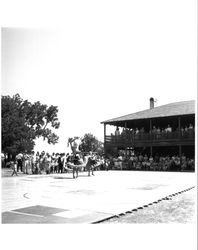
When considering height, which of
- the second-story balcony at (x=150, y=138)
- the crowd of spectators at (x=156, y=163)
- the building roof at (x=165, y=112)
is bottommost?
the crowd of spectators at (x=156, y=163)

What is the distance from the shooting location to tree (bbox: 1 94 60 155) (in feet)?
122

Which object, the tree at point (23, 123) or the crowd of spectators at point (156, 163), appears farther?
the tree at point (23, 123)

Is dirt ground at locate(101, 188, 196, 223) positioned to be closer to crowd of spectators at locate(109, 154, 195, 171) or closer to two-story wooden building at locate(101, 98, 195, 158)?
crowd of spectators at locate(109, 154, 195, 171)

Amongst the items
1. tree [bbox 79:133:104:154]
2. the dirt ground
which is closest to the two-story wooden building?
the dirt ground

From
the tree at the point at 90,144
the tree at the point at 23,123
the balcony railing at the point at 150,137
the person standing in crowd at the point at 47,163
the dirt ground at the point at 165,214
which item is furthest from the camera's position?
the tree at the point at 90,144

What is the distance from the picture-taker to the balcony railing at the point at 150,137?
2688cm

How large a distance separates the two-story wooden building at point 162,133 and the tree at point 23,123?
11.4 metres

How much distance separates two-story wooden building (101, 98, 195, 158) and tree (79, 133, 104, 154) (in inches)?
2050

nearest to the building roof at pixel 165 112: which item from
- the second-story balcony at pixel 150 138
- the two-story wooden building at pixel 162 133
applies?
the two-story wooden building at pixel 162 133

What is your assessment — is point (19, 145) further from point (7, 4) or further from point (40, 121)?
point (7, 4)

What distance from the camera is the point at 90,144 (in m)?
85.9

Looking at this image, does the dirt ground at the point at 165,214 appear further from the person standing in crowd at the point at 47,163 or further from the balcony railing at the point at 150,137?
the balcony railing at the point at 150,137
